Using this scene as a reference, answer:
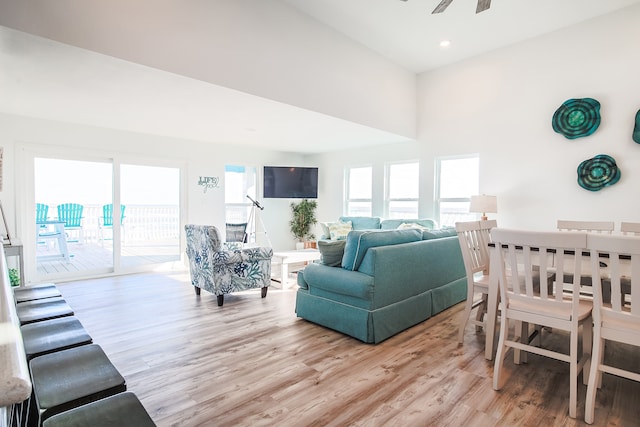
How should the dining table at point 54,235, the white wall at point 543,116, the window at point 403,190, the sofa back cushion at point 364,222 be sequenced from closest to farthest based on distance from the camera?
1. the white wall at point 543,116
2. the dining table at point 54,235
3. the window at point 403,190
4. the sofa back cushion at point 364,222

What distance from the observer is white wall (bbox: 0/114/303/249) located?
4535 mm

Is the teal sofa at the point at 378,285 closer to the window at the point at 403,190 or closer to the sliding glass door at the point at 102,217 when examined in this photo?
the window at the point at 403,190

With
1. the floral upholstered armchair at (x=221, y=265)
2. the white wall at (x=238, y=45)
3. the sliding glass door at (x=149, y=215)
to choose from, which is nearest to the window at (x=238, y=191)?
the sliding glass door at (x=149, y=215)

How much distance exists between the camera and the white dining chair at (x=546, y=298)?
1903mm

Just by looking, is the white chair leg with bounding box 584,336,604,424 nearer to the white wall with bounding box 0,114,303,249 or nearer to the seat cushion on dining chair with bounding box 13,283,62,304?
the seat cushion on dining chair with bounding box 13,283,62,304

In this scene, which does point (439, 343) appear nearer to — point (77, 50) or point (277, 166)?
point (77, 50)

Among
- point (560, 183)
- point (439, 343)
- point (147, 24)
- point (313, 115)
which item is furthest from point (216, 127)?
point (560, 183)

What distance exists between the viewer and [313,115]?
A: 4316mm

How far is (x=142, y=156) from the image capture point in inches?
222

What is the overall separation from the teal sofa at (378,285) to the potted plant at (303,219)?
4164 millimetres

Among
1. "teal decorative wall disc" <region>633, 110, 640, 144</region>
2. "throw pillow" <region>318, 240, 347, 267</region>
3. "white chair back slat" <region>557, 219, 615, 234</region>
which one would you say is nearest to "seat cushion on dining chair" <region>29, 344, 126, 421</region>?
"throw pillow" <region>318, 240, 347, 267</region>

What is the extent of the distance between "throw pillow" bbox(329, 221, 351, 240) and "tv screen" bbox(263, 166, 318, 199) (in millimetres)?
963

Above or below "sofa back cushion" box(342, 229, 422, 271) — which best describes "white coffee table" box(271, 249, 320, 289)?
below

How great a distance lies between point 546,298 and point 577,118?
3279 millimetres
